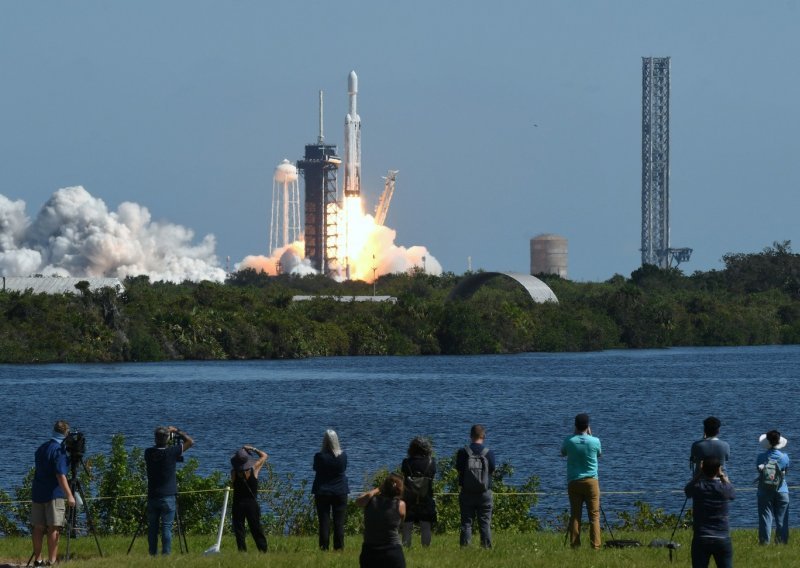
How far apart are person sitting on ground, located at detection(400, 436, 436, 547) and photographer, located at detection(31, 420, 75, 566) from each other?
14.8ft

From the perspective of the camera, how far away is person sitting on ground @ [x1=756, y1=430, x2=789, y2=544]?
23062 millimetres

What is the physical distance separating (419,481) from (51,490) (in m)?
5.06

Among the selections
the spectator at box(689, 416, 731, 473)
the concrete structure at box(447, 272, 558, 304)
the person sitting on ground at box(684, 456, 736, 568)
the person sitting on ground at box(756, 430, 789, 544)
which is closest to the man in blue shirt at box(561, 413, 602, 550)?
the spectator at box(689, 416, 731, 473)

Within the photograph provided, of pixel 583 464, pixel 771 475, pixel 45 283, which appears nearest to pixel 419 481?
pixel 583 464

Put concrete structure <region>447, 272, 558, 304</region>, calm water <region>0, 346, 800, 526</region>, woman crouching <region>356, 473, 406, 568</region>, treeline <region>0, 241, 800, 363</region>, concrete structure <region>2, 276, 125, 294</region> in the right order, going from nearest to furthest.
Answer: woman crouching <region>356, 473, 406, 568</region>, calm water <region>0, 346, 800, 526</region>, treeline <region>0, 241, 800, 363</region>, concrete structure <region>2, 276, 125, 294</region>, concrete structure <region>447, 272, 558, 304</region>

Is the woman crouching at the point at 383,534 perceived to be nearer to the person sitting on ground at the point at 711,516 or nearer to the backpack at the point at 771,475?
the person sitting on ground at the point at 711,516

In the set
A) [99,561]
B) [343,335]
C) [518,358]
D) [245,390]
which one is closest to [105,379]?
[245,390]

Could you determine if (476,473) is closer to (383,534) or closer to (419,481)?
(419,481)

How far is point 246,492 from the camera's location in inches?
904

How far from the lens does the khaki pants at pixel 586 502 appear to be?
75.0 feet

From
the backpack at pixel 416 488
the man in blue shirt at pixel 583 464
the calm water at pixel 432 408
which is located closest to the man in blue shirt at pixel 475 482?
the backpack at pixel 416 488

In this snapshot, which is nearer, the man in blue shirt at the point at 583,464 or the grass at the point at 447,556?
the grass at the point at 447,556

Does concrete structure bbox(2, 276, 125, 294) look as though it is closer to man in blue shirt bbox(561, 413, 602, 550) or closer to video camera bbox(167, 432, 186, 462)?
video camera bbox(167, 432, 186, 462)

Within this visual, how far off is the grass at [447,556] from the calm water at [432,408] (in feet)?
33.8
